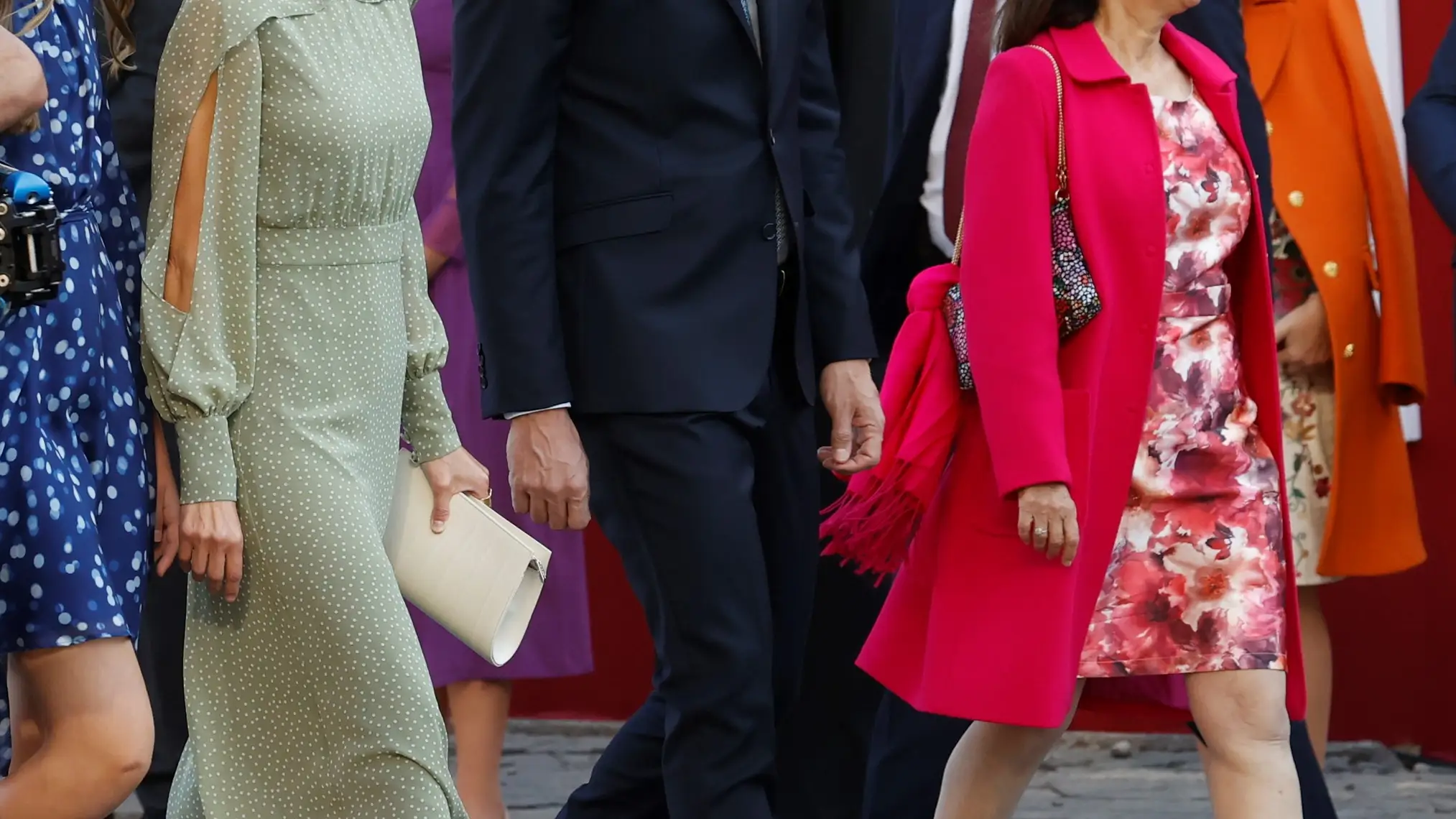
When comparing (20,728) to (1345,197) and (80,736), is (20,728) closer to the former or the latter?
(80,736)

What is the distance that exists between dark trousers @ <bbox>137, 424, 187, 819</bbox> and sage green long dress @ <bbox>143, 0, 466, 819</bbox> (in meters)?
1.66


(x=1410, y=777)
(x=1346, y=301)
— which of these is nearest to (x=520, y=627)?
(x=1346, y=301)

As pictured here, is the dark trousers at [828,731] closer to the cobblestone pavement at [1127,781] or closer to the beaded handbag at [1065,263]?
the beaded handbag at [1065,263]

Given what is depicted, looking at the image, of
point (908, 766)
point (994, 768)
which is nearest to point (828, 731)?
point (908, 766)

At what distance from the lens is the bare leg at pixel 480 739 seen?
16.9 ft

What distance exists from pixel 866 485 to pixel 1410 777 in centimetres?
272

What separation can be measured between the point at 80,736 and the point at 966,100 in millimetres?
2340

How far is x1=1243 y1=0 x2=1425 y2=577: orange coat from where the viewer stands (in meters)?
5.06

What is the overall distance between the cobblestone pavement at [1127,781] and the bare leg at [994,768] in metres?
1.74

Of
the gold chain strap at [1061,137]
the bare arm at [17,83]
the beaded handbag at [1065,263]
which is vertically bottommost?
the beaded handbag at [1065,263]

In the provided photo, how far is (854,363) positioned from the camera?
3.84 meters

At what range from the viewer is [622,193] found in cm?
354

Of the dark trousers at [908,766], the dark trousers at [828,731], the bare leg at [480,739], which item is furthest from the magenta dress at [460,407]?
the dark trousers at [908,766]

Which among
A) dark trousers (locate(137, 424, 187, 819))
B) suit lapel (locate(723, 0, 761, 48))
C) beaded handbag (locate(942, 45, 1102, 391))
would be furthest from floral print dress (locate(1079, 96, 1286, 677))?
dark trousers (locate(137, 424, 187, 819))
